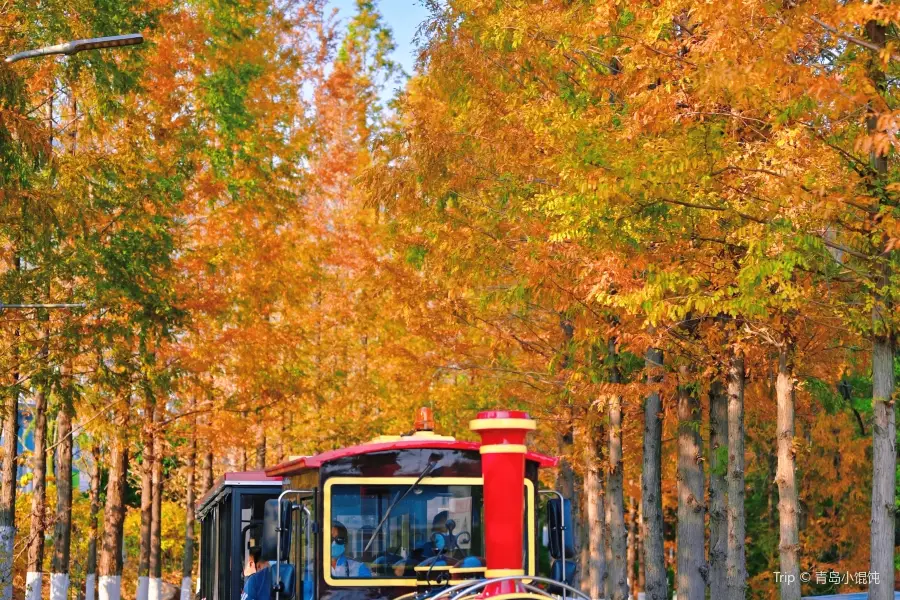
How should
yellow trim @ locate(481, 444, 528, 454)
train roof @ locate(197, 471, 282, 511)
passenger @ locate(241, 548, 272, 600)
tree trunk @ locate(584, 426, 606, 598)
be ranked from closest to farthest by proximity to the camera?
yellow trim @ locate(481, 444, 528, 454), passenger @ locate(241, 548, 272, 600), train roof @ locate(197, 471, 282, 511), tree trunk @ locate(584, 426, 606, 598)

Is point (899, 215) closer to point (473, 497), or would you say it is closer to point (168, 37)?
point (473, 497)

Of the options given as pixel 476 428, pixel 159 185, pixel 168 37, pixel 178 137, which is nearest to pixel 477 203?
pixel 159 185

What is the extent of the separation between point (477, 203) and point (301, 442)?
72.1ft

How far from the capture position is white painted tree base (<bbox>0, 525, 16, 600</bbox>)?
2282cm

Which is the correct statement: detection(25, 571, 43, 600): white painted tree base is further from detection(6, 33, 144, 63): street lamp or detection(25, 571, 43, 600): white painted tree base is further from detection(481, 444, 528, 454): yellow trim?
detection(481, 444, 528, 454): yellow trim

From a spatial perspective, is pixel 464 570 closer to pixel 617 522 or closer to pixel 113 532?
pixel 617 522

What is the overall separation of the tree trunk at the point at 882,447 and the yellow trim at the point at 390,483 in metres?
3.47

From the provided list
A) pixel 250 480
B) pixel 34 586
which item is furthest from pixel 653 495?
pixel 34 586

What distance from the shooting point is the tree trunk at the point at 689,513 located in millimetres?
21031

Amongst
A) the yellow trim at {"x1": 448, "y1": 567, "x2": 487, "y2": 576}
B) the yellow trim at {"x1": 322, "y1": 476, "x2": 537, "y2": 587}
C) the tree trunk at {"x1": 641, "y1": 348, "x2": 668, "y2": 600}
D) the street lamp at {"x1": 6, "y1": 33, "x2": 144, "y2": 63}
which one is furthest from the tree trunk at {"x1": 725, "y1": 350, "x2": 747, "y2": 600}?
the street lamp at {"x1": 6, "y1": 33, "x2": 144, "y2": 63}

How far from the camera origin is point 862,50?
46.6ft

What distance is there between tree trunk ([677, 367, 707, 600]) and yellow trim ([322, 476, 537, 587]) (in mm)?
10058

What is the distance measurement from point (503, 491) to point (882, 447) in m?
5.90

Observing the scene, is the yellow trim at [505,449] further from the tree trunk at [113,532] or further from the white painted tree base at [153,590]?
the white painted tree base at [153,590]
